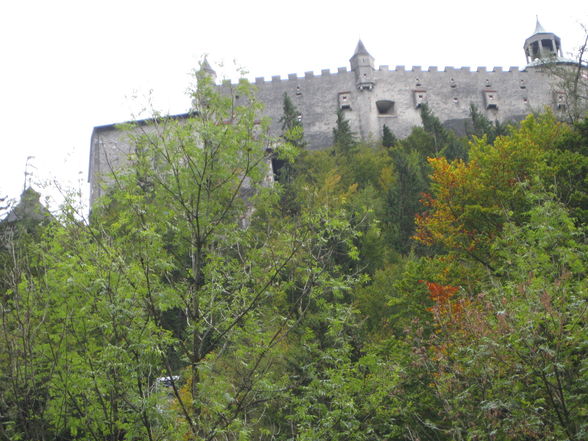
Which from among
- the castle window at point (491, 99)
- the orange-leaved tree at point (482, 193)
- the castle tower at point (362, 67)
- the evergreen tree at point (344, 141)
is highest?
the castle tower at point (362, 67)

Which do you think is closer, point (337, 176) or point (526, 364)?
point (526, 364)

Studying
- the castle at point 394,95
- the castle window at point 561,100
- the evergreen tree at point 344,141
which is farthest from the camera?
the castle at point 394,95

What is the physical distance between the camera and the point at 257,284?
8.64 meters

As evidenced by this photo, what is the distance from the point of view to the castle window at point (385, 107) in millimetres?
63750

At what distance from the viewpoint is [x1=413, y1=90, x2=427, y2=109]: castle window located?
209 feet

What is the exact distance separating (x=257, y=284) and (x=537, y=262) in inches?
203

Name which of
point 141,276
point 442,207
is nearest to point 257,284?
point 141,276

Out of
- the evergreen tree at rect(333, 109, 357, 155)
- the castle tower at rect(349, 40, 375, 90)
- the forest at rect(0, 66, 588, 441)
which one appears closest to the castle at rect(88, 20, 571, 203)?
the castle tower at rect(349, 40, 375, 90)

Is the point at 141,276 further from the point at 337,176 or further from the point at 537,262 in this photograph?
the point at 337,176

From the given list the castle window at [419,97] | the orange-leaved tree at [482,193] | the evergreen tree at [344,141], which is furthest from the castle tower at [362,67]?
the orange-leaved tree at [482,193]

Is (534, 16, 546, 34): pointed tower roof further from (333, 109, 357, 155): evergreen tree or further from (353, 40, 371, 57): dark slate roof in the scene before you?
(333, 109, 357, 155): evergreen tree

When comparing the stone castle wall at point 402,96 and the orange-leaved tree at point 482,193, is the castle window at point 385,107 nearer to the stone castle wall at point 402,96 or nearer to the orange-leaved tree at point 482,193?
the stone castle wall at point 402,96

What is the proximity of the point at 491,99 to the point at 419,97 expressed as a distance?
21.9ft

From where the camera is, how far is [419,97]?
64312mm
